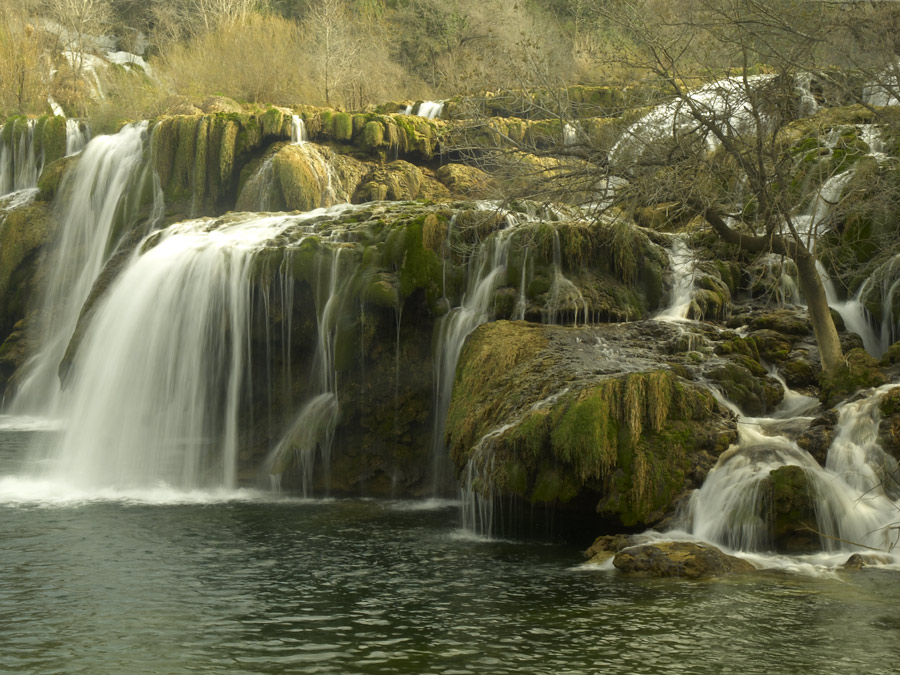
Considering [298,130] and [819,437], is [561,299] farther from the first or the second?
[298,130]

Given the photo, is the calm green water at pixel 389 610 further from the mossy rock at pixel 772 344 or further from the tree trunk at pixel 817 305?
the mossy rock at pixel 772 344

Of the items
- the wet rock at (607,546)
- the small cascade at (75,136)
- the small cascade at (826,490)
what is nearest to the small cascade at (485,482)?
the wet rock at (607,546)

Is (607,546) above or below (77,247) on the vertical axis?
below

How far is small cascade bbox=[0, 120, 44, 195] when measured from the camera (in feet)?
86.6

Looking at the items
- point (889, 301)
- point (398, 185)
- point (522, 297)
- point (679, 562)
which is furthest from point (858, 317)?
point (398, 185)

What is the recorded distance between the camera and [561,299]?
522 inches

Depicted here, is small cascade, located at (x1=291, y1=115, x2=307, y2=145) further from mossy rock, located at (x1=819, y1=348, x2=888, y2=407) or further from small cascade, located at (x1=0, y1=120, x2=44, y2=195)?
mossy rock, located at (x1=819, y1=348, x2=888, y2=407)

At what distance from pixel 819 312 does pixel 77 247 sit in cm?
1788

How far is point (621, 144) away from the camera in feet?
41.4

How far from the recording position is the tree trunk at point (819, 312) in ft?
38.2

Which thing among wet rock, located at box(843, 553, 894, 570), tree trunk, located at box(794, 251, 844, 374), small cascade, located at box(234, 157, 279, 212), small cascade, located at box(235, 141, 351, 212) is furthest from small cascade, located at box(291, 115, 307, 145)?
wet rock, located at box(843, 553, 894, 570)

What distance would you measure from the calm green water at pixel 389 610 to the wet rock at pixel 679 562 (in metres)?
0.20

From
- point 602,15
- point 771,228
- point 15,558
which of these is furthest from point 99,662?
point 602,15

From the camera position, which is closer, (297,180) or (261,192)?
(297,180)
